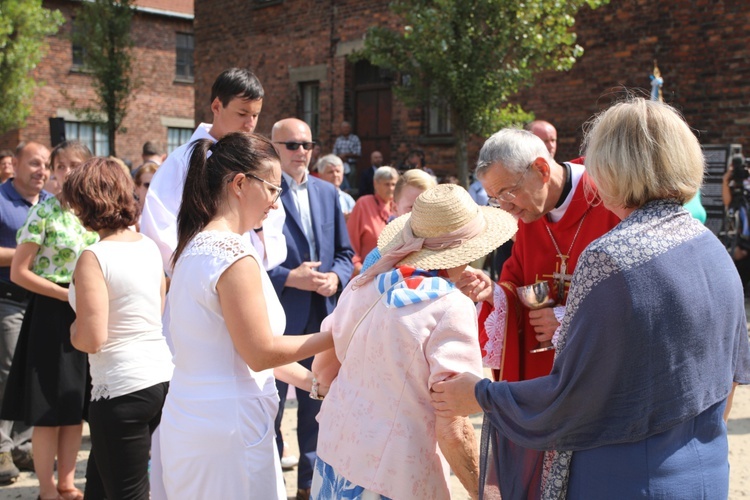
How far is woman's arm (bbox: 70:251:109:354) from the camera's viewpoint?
330 centimetres

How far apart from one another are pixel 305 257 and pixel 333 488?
230 cm

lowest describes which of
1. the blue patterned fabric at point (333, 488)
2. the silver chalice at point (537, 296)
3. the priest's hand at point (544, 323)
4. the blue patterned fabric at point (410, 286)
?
the blue patterned fabric at point (333, 488)

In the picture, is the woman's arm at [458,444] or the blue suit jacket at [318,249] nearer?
the woman's arm at [458,444]

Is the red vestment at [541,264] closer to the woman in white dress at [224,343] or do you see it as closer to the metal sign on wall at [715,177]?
the woman in white dress at [224,343]

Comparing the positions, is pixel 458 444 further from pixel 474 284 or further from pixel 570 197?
pixel 570 197

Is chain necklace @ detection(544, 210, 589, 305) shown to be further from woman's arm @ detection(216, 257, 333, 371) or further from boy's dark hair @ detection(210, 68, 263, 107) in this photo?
boy's dark hair @ detection(210, 68, 263, 107)

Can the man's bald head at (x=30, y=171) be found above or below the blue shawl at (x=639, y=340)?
above

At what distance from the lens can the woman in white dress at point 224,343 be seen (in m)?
2.51

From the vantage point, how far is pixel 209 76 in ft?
65.3

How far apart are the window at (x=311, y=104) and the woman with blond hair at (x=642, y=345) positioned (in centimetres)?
1590

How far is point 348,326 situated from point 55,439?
283cm

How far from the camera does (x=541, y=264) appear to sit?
11.7 feet

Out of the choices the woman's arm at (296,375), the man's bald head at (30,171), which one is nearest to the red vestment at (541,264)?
the woman's arm at (296,375)

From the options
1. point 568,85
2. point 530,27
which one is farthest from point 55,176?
point 568,85
